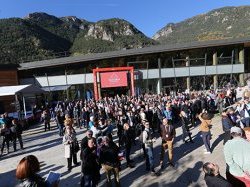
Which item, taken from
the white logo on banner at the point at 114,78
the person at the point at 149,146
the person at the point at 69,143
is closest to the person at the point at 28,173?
the person at the point at 149,146

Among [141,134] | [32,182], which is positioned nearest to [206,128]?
[141,134]

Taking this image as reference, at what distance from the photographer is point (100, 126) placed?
11.8 metres

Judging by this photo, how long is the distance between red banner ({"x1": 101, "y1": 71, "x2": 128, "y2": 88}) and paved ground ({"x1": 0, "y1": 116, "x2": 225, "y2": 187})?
1776cm

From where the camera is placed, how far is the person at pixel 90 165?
310 inches

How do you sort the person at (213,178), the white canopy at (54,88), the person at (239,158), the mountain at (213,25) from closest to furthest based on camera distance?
the person at (239,158) → the person at (213,178) → the white canopy at (54,88) → the mountain at (213,25)

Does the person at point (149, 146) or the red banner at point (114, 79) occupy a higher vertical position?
the red banner at point (114, 79)

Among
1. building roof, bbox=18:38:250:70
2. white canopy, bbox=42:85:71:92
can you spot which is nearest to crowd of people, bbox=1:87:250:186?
white canopy, bbox=42:85:71:92

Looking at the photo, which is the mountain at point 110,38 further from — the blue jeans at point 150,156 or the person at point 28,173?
the person at point 28,173

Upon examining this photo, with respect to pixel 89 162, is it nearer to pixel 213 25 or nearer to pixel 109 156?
pixel 109 156

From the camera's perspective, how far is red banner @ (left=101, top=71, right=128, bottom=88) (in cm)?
3397

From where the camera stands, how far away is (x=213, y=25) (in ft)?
422

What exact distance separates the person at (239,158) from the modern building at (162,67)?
31.7 m

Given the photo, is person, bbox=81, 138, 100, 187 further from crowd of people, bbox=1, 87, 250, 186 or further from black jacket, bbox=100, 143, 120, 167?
black jacket, bbox=100, 143, 120, 167

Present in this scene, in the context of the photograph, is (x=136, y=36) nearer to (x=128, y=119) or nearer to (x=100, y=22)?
(x=100, y=22)
